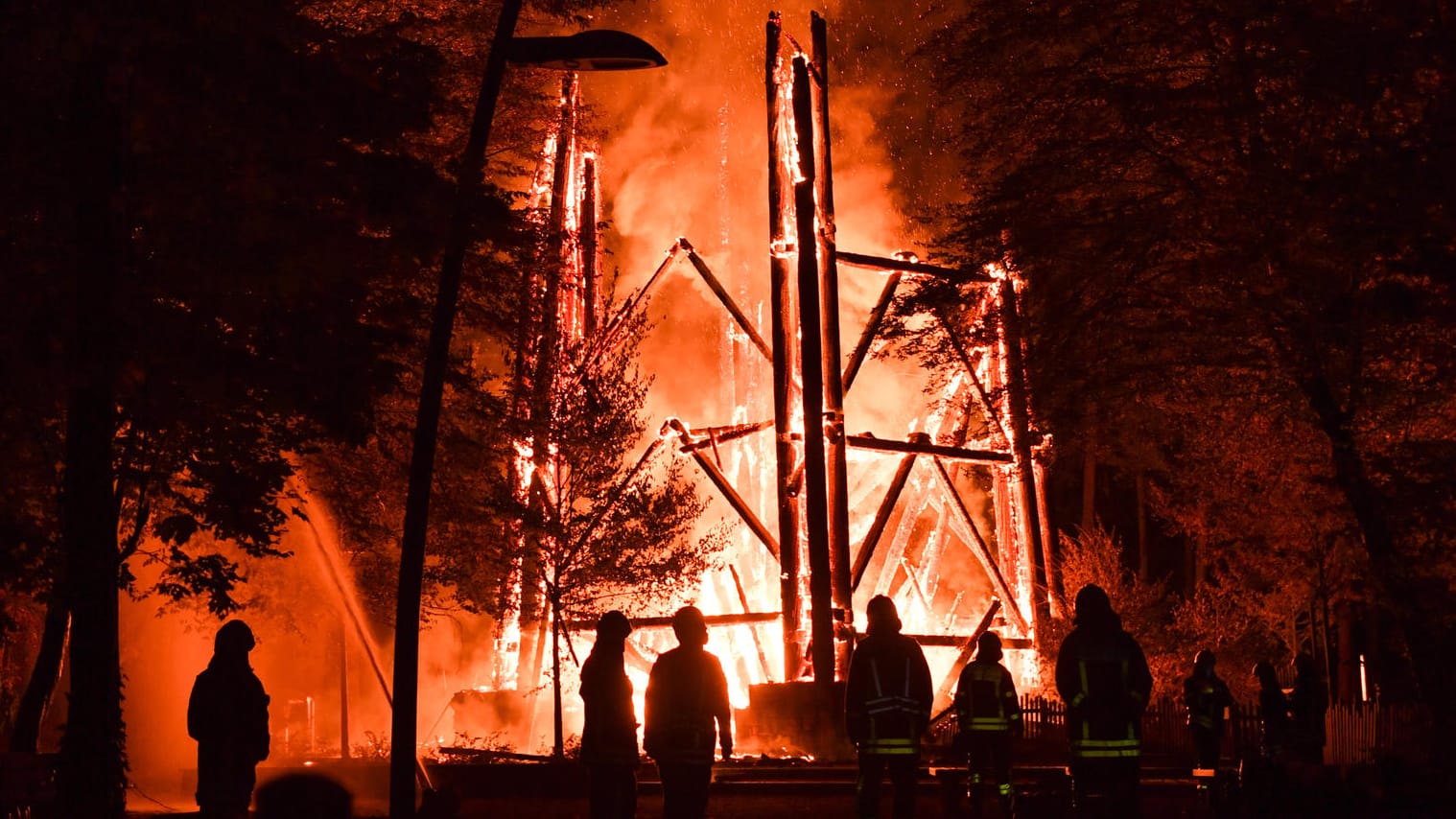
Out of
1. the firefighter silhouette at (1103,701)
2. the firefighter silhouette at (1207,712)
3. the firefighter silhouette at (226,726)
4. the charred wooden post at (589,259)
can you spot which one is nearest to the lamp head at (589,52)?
the firefighter silhouette at (226,726)

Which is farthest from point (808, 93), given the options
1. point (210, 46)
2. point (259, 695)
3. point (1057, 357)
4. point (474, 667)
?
point (474, 667)

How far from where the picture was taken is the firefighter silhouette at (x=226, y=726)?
1093cm

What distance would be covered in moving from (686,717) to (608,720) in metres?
0.57

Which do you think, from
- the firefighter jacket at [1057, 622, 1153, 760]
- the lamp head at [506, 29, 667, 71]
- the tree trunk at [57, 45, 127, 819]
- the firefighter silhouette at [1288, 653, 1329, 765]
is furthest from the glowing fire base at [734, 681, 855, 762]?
the firefighter jacket at [1057, 622, 1153, 760]

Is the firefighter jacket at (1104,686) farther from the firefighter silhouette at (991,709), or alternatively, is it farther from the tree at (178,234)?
the tree at (178,234)

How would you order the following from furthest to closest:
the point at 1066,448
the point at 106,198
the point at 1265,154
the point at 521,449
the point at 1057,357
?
the point at 521,449 < the point at 1066,448 < the point at 1057,357 < the point at 1265,154 < the point at 106,198

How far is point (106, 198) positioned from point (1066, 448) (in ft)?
41.8

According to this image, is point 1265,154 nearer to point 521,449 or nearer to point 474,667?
point 521,449

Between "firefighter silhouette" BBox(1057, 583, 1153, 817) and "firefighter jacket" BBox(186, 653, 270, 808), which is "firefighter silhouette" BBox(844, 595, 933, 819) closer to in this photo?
"firefighter silhouette" BBox(1057, 583, 1153, 817)

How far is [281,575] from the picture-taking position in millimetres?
33312

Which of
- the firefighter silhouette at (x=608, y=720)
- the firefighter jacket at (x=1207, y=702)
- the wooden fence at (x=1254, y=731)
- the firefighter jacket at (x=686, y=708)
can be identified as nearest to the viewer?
the firefighter jacket at (x=686, y=708)

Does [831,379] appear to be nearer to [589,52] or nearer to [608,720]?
[589,52]

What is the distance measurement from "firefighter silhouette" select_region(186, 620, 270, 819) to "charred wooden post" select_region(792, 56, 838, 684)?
50.1ft

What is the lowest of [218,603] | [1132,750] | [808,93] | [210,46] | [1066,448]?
[1132,750]
